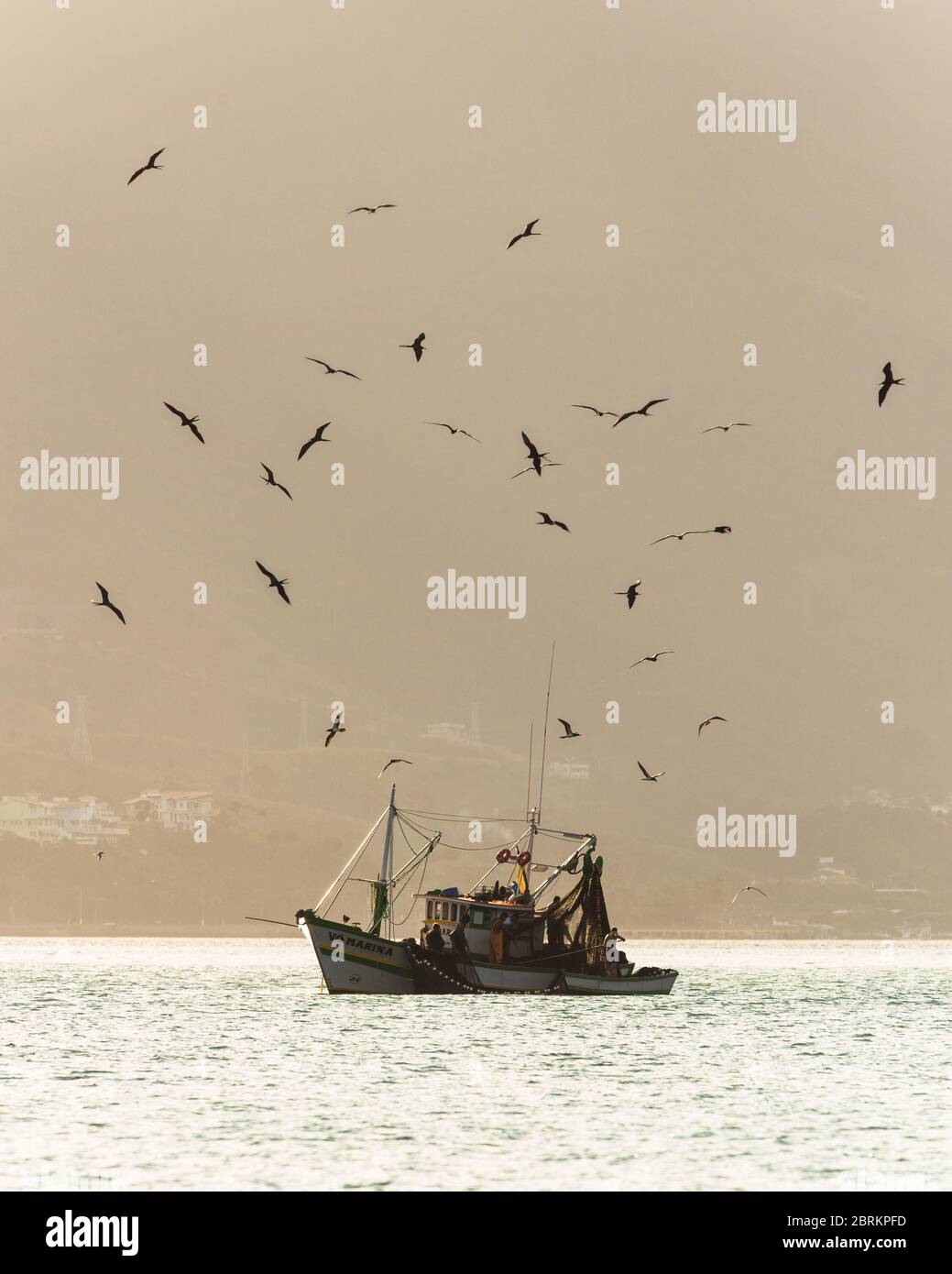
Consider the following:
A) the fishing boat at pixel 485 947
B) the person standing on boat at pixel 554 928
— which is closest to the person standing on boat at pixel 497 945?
the fishing boat at pixel 485 947

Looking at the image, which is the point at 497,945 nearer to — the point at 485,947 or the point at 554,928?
the point at 485,947

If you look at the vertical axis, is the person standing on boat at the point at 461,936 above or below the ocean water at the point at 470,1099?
above

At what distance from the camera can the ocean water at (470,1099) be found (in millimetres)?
46156

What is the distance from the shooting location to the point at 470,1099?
62500 mm

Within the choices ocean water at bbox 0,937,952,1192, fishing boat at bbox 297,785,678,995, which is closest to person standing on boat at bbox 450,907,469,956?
fishing boat at bbox 297,785,678,995

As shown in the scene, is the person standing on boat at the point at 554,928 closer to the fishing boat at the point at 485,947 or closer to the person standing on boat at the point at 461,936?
the fishing boat at the point at 485,947

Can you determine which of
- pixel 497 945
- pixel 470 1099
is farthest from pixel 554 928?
pixel 470 1099

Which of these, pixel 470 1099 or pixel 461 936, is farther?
pixel 461 936

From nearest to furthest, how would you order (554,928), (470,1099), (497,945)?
1. (470,1099)
2. (497,945)
3. (554,928)

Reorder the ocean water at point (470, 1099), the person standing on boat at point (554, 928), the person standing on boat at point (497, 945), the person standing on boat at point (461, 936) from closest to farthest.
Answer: the ocean water at point (470, 1099) < the person standing on boat at point (497, 945) < the person standing on boat at point (461, 936) < the person standing on boat at point (554, 928)

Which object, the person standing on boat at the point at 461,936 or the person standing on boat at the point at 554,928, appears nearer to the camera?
the person standing on boat at the point at 461,936

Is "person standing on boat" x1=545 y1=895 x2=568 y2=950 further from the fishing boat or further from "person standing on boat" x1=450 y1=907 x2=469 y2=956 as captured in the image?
"person standing on boat" x1=450 y1=907 x2=469 y2=956
